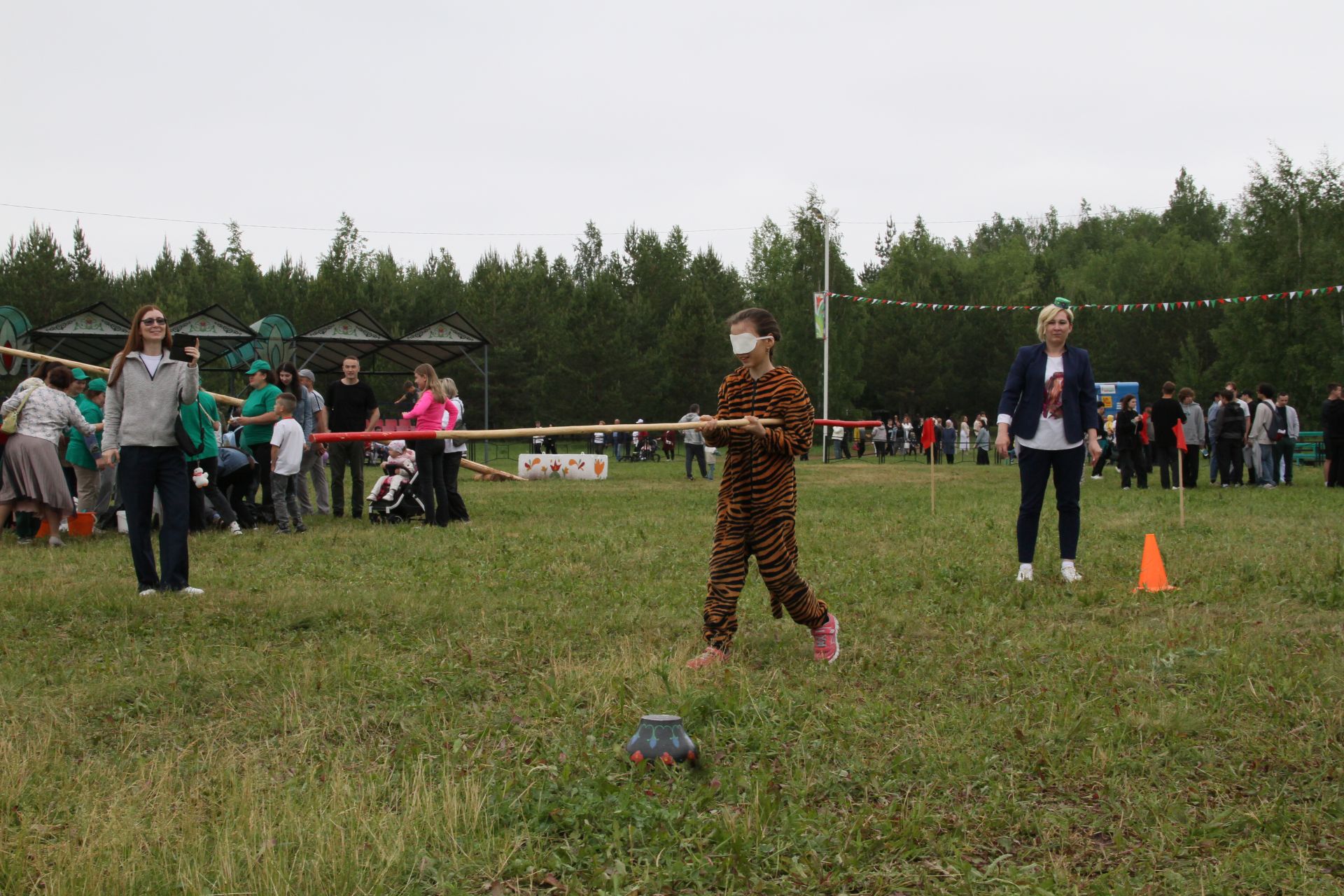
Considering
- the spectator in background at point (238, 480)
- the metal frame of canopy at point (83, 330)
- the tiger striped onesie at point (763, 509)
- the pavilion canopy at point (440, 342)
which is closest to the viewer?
the tiger striped onesie at point (763, 509)

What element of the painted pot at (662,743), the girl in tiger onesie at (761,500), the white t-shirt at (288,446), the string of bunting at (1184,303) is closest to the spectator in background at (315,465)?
the white t-shirt at (288,446)

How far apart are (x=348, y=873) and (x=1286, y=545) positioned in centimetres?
962

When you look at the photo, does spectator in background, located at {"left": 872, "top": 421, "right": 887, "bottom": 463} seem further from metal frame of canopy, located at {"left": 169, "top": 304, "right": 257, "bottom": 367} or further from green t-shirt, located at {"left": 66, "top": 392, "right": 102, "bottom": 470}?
green t-shirt, located at {"left": 66, "top": 392, "right": 102, "bottom": 470}

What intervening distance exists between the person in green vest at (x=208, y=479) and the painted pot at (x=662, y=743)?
731 centimetres

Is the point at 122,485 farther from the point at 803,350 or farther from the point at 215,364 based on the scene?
the point at 803,350

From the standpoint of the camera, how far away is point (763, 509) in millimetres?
5777

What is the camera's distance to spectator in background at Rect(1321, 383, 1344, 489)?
2081 centimetres

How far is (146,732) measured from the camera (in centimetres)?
464

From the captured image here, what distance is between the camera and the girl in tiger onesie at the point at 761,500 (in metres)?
5.75

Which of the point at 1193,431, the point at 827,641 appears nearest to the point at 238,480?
the point at 827,641

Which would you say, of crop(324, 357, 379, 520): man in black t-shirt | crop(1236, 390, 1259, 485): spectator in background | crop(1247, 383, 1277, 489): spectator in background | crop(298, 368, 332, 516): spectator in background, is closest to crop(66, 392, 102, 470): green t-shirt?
crop(298, 368, 332, 516): spectator in background

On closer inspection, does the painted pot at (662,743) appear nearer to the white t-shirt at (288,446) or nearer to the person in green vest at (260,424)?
the white t-shirt at (288,446)

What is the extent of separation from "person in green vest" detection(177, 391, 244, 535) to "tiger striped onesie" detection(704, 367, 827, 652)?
612 cm

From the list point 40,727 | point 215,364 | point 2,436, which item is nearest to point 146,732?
point 40,727
